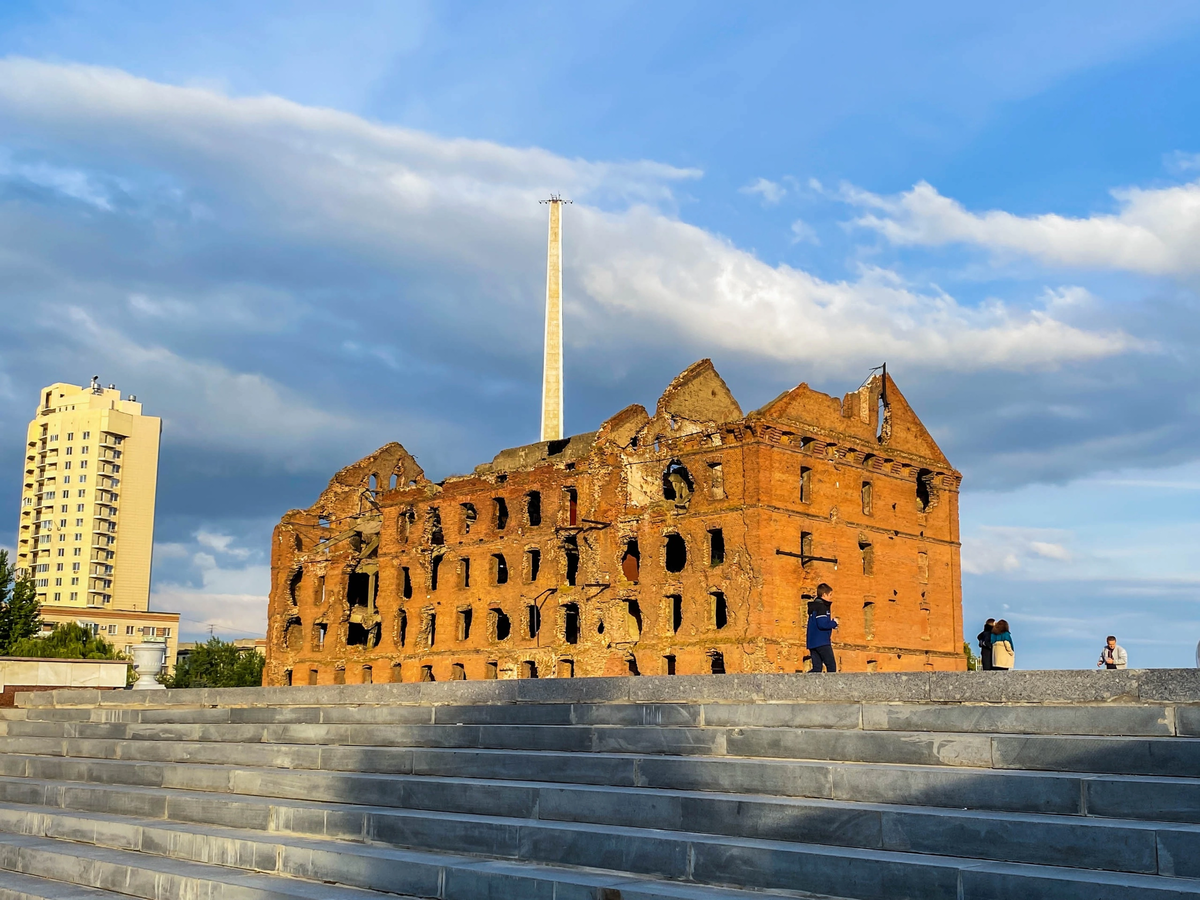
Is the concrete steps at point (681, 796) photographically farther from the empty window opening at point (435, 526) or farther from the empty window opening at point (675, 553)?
the empty window opening at point (435, 526)

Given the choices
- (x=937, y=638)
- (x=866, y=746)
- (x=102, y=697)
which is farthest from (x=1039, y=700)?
(x=937, y=638)

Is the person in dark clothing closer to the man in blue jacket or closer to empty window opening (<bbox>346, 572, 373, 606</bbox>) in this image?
the man in blue jacket

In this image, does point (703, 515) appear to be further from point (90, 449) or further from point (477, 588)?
point (90, 449)

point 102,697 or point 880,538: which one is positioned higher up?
point 880,538

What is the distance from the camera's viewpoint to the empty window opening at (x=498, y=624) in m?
45.7

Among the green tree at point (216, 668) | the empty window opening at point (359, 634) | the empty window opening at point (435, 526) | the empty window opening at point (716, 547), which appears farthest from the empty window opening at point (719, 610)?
the green tree at point (216, 668)

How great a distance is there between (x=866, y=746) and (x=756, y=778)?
86 cm

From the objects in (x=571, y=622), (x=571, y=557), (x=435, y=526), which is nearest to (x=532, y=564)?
(x=571, y=557)

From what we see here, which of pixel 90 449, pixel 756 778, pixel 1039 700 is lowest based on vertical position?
pixel 756 778

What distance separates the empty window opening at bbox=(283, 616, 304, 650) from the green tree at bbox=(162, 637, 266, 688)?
858 inches

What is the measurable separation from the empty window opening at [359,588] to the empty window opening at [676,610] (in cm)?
1853

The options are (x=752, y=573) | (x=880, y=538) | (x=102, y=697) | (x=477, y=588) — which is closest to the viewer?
(x=102, y=697)

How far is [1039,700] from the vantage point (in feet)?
27.4

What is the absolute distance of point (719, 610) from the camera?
130 feet
